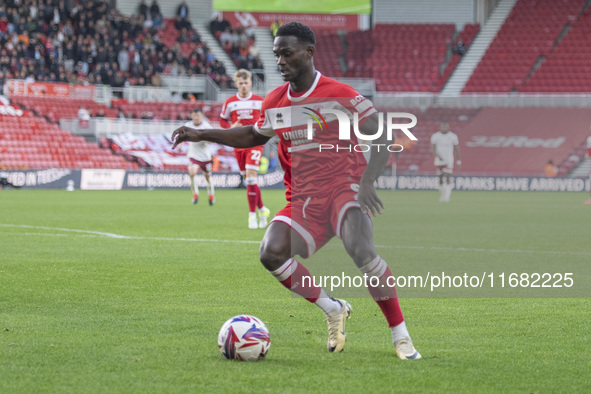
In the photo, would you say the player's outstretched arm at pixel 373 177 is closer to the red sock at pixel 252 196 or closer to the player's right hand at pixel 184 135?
the player's right hand at pixel 184 135

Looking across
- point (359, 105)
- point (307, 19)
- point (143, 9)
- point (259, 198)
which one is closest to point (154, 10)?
point (143, 9)

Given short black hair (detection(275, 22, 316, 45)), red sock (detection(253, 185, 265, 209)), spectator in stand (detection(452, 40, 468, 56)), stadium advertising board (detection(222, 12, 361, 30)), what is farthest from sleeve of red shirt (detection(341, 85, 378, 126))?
stadium advertising board (detection(222, 12, 361, 30))

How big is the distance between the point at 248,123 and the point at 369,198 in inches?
389

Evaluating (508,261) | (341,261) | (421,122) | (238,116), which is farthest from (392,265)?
(421,122)

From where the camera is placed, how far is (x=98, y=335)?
533 cm

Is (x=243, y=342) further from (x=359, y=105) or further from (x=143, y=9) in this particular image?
(x=143, y=9)

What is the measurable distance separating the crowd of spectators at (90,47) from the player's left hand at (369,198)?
102 ft

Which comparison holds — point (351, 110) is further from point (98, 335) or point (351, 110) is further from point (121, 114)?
point (121, 114)

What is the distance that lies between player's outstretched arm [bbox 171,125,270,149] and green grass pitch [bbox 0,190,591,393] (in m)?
1.20

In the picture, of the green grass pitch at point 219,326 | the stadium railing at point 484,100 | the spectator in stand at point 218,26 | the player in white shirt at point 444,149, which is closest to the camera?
the green grass pitch at point 219,326

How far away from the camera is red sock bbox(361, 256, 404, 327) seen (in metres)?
4.91

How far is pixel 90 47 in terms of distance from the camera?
3797 centimetres

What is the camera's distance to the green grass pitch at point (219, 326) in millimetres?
4254

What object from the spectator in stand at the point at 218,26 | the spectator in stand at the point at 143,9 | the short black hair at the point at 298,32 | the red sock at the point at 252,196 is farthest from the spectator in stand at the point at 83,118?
the short black hair at the point at 298,32
